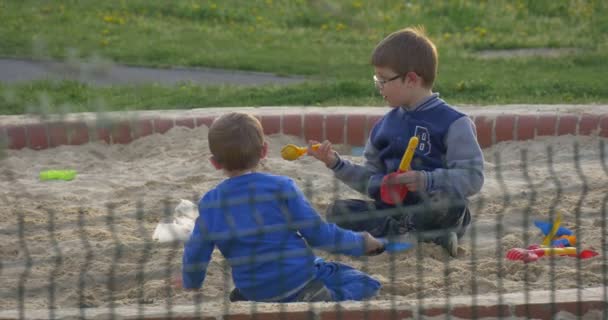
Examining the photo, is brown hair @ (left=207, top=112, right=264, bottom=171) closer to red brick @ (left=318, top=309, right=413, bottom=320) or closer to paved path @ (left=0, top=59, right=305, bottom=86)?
red brick @ (left=318, top=309, right=413, bottom=320)

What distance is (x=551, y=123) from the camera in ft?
22.2

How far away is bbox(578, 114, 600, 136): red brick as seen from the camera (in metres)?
6.71

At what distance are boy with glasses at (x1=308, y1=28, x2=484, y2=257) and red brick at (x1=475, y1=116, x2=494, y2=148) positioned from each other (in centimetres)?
195

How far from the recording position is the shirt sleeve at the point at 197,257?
3854mm

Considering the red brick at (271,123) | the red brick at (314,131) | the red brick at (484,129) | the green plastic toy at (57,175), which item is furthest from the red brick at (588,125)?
the green plastic toy at (57,175)

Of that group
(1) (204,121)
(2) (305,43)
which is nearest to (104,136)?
(1) (204,121)

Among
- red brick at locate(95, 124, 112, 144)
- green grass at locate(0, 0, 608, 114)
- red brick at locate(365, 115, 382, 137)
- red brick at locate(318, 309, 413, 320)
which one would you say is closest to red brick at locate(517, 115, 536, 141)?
green grass at locate(0, 0, 608, 114)

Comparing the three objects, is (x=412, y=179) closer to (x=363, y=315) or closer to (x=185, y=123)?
(x=363, y=315)

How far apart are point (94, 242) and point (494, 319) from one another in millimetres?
2114

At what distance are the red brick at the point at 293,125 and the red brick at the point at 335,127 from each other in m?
0.17

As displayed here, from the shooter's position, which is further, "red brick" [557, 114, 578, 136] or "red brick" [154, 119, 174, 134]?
"red brick" [154, 119, 174, 134]

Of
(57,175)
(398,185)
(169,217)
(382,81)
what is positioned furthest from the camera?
(57,175)

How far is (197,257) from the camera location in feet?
12.7

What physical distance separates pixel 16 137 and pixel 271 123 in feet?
5.45
